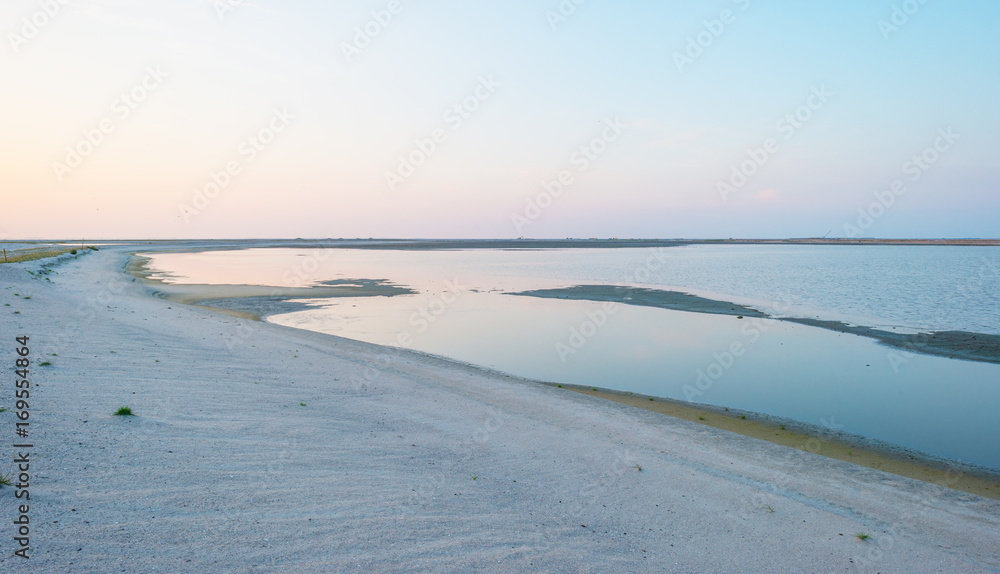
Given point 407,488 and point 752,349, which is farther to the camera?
point 752,349

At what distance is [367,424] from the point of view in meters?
9.83

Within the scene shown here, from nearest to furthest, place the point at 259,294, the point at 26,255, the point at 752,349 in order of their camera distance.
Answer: the point at 752,349 → the point at 259,294 → the point at 26,255

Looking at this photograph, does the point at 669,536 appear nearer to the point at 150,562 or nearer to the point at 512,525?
the point at 512,525

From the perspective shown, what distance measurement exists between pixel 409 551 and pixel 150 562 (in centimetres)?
241

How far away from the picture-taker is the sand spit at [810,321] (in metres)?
20.4

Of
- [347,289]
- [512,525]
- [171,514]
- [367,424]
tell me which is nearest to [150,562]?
[171,514]

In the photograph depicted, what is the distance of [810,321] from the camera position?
2702 cm

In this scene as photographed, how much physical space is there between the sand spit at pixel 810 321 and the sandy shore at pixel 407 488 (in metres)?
14.8

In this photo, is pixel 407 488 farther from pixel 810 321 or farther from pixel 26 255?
pixel 26 255

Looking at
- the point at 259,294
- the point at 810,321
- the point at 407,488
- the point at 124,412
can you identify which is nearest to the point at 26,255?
the point at 259,294

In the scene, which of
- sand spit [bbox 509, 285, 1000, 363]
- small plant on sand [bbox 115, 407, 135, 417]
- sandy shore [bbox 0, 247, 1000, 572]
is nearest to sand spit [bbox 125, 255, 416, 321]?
sand spit [bbox 509, 285, 1000, 363]

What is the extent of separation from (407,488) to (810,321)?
86.5 feet

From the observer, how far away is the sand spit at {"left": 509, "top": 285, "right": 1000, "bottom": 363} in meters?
20.4

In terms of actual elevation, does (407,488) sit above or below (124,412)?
below
